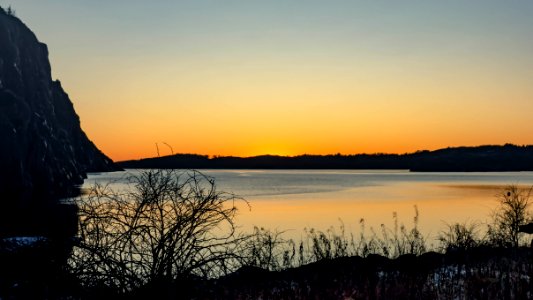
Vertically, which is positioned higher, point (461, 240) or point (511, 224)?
point (511, 224)

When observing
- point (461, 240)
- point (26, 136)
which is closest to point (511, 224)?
point (461, 240)

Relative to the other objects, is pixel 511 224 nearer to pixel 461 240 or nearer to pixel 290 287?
pixel 461 240

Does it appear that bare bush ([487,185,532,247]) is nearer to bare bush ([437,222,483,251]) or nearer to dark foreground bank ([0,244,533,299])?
bare bush ([437,222,483,251])

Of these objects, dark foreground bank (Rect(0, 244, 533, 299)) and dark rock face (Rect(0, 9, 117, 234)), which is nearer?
dark foreground bank (Rect(0, 244, 533, 299))

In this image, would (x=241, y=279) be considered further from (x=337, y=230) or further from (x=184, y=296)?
(x=337, y=230)

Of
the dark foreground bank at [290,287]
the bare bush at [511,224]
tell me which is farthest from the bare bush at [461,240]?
the dark foreground bank at [290,287]

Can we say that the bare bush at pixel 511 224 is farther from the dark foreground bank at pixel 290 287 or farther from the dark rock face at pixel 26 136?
the dark rock face at pixel 26 136

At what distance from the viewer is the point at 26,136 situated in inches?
3708

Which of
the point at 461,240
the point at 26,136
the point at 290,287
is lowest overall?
the point at 461,240

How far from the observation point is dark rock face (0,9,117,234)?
82.2 metres

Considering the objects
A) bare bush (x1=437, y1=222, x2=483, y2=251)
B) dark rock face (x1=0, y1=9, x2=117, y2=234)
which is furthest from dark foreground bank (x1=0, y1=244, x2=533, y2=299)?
dark rock face (x1=0, y1=9, x2=117, y2=234)

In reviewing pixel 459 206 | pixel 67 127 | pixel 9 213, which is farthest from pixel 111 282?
pixel 67 127

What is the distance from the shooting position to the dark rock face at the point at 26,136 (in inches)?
3238

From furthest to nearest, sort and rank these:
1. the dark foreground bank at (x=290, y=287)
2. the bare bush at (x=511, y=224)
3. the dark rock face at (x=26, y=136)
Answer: the dark rock face at (x=26, y=136) → the bare bush at (x=511, y=224) → the dark foreground bank at (x=290, y=287)
